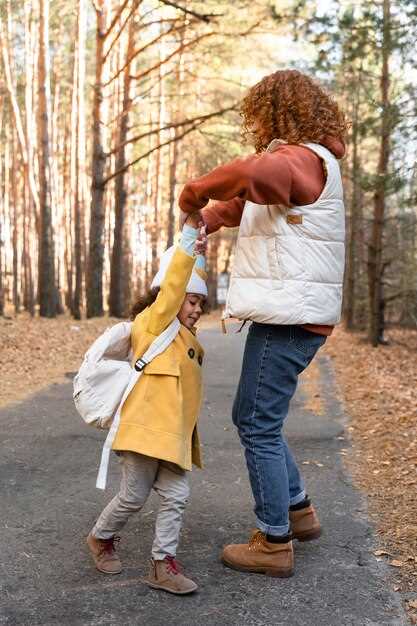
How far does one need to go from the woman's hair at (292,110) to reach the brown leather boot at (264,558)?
6.15 feet

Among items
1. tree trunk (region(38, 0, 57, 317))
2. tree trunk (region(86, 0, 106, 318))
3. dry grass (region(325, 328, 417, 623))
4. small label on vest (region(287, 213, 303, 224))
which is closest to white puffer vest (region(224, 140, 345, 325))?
small label on vest (region(287, 213, 303, 224))

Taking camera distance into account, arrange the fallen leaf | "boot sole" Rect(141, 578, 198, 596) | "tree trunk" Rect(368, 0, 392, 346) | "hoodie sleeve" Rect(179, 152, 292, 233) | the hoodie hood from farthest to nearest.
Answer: "tree trunk" Rect(368, 0, 392, 346)
the fallen leaf
the hoodie hood
"boot sole" Rect(141, 578, 198, 596)
"hoodie sleeve" Rect(179, 152, 292, 233)

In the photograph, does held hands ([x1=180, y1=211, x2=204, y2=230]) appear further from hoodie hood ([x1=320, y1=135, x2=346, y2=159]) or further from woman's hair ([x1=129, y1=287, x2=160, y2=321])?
hoodie hood ([x1=320, y1=135, x2=346, y2=159])

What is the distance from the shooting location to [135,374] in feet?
10.5

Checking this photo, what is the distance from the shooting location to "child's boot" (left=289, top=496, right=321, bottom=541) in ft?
11.9

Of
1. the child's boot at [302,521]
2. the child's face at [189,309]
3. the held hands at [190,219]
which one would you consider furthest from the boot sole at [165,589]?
the held hands at [190,219]

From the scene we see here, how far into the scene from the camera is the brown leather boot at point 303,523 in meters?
3.64

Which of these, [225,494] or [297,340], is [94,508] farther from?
[297,340]

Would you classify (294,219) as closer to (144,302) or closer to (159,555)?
(144,302)

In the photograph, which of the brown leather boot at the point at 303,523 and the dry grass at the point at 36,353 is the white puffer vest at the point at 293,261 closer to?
the brown leather boot at the point at 303,523

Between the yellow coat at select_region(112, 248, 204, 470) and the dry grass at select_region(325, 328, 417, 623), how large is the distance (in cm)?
123

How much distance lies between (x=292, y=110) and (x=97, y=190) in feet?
49.7

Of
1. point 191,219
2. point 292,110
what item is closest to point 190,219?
point 191,219

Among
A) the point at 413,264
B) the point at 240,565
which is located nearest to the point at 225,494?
the point at 240,565
